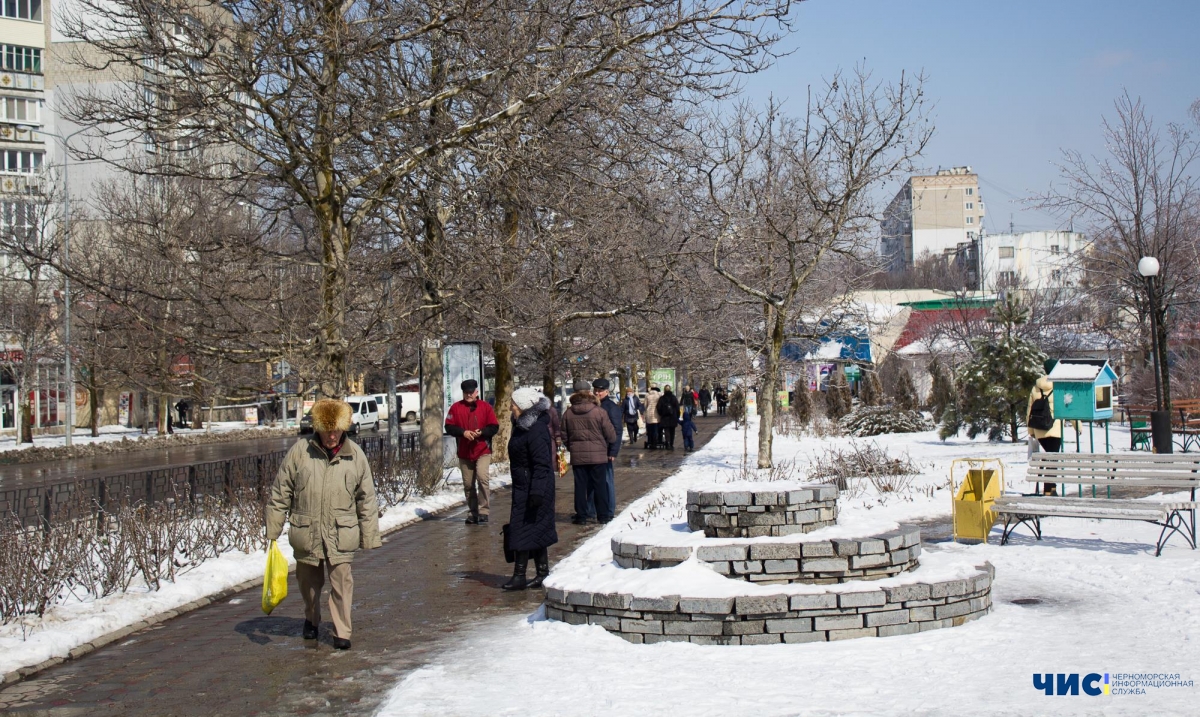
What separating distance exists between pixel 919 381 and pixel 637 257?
132 feet

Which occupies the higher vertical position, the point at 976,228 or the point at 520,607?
the point at 976,228

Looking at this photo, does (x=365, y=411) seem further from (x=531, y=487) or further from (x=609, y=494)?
(x=531, y=487)

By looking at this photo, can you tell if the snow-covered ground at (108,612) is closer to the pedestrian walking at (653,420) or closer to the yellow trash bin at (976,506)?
the yellow trash bin at (976,506)

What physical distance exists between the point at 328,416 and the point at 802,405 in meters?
32.5

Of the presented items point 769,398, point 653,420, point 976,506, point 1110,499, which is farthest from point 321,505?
point 653,420

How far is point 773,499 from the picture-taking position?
26.3 ft

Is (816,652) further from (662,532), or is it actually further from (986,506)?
(986,506)

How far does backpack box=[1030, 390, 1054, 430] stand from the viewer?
Answer: 15344 mm

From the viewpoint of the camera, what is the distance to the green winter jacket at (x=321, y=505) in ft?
24.9

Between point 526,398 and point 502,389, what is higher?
point 502,389

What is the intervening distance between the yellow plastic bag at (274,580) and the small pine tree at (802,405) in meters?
31.2

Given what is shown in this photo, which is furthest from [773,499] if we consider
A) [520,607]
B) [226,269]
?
[226,269]

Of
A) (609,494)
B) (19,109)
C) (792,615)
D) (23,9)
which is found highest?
(23,9)

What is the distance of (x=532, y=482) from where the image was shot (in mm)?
9797
